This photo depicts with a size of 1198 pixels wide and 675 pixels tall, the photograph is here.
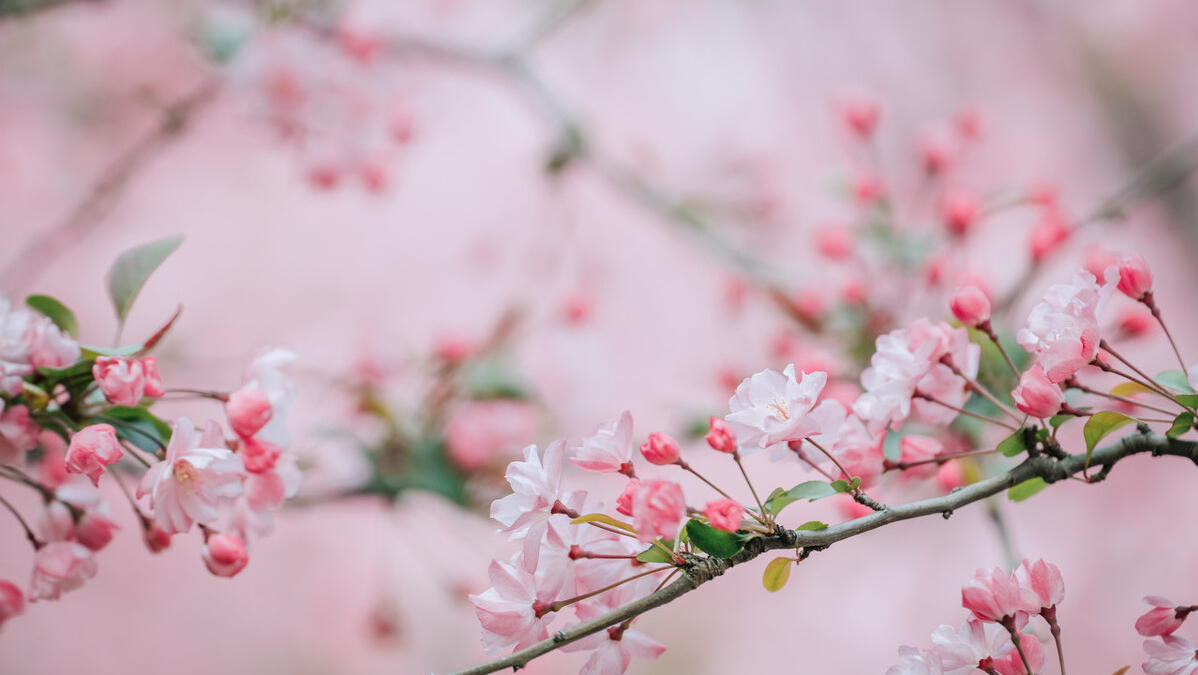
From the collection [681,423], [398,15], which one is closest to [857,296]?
[681,423]

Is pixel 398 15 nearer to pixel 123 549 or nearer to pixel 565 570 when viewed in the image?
pixel 123 549

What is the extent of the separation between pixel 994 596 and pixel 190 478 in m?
0.32

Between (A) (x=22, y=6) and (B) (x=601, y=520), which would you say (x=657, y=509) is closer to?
(B) (x=601, y=520)

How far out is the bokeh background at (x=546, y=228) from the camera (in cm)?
92

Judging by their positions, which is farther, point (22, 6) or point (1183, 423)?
point (22, 6)

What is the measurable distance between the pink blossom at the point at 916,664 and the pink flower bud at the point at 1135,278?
0.16 metres

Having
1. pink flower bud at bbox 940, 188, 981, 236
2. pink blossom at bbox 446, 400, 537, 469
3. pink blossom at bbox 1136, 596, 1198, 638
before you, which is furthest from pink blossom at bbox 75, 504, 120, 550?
pink flower bud at bbox 940, 188, 981, 236

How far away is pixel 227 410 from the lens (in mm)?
333

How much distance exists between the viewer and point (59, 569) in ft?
1.16

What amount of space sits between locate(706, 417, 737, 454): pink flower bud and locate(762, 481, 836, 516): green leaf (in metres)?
0.02

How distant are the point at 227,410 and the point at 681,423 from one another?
47cm

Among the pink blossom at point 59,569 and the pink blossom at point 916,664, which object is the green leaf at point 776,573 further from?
the pink blossom at point 59,569

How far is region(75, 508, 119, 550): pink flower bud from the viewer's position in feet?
1.25

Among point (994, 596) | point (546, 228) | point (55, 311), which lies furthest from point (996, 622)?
point (546, 228)
